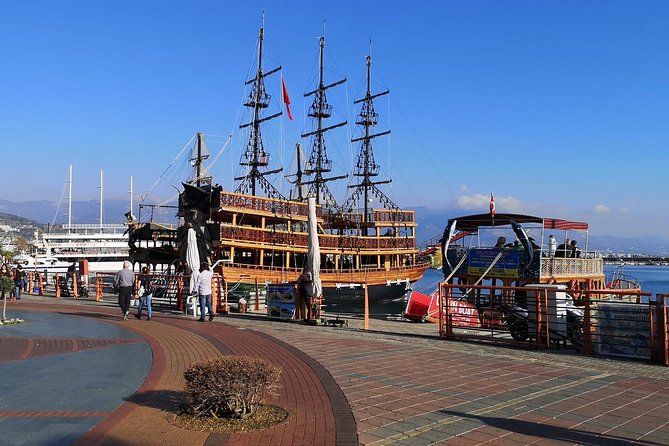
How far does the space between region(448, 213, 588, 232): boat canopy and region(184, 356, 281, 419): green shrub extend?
1761 cm

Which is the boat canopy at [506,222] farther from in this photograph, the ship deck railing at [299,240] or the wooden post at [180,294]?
the wooden post at [180,294]

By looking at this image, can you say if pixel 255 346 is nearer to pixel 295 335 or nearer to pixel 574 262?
pixel 295 335

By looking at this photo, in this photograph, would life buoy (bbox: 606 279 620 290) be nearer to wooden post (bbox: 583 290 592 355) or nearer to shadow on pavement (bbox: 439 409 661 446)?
wooden post (bbox: 583 290 592 355)

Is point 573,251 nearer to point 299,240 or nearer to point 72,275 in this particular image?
point 299,240

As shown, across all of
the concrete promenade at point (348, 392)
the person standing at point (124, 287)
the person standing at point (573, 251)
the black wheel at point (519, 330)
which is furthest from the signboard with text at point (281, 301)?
the person standing at point (573, 251)

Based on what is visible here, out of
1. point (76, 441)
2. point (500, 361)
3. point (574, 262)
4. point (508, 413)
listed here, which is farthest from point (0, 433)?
point (574, 262)

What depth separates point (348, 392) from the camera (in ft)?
21.9

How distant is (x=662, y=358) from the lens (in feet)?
29.0

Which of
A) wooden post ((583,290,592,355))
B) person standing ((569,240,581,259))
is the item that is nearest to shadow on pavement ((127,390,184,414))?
wooden post ((583,290,592,355))

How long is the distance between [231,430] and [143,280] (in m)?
12.1

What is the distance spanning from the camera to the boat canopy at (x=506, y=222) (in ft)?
71.5

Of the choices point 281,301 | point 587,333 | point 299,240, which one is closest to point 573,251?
point 281,301

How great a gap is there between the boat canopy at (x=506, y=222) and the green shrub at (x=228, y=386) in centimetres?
1761

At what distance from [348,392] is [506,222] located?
1743cm
